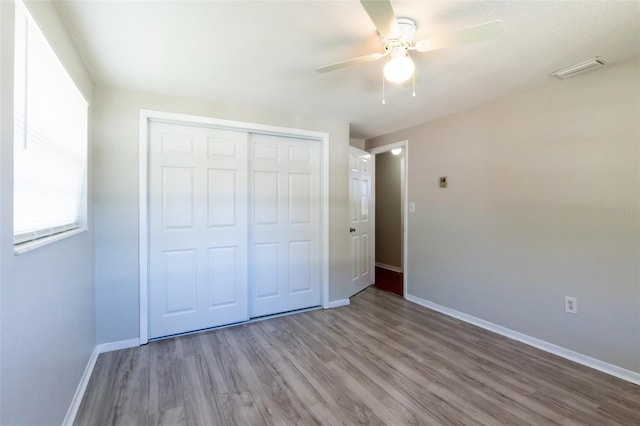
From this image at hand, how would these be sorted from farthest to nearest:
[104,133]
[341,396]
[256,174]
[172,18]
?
[256,174], [104,133], [341,396], [172,18]

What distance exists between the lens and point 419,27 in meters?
1.63

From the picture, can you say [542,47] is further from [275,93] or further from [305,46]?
[275,93]

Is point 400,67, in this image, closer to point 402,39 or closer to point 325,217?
point 402,39

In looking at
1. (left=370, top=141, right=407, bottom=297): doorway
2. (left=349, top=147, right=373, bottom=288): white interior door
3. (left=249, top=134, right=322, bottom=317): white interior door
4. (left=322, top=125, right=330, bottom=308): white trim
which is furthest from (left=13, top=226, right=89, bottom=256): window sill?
(left=370, top=141, right=407, bottom=297): doorway

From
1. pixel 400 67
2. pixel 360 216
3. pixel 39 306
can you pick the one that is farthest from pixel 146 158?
pixel 360 216

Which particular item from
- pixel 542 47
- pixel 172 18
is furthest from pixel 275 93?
pixel 542 47

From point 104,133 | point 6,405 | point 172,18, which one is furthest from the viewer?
point 104,133

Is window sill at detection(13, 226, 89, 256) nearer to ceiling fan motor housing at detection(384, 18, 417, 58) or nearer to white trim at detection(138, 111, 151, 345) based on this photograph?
white trim at detection(138, 111, 151, 345)

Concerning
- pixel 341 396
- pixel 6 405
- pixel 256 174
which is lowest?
pixel 341 396

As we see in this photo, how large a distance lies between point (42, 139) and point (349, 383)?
7.25 ft

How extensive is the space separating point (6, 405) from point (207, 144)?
224 centimetres

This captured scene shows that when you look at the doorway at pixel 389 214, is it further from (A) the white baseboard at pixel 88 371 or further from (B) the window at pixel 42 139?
(B) the window at pixel 42 139

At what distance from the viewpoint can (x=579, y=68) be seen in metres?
2.07

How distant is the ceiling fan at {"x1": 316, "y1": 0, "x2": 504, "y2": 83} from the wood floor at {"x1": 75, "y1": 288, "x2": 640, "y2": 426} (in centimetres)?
199
